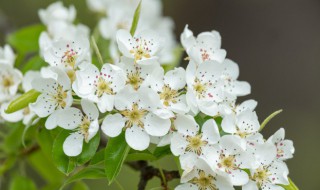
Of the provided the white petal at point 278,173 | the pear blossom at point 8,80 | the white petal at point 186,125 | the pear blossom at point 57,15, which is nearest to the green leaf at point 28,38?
the pear blossom at point 57,15

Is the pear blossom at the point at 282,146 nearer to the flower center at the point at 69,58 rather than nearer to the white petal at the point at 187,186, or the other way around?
the white petal at the point at 187,186

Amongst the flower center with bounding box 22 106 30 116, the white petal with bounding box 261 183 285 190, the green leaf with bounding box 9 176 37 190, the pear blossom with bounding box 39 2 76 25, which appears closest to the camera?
the white petal with bounding box 261 183 285 190

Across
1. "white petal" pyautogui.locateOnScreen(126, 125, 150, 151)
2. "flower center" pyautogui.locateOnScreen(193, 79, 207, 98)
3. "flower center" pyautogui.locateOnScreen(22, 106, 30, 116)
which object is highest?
"flower center" pyautogui.locateOnScreen(193, 79, 207, 98)

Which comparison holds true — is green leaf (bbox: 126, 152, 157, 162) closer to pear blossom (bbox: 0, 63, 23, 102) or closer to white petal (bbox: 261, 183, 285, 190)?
white petal (bbox: 261, 183, 285, 190)

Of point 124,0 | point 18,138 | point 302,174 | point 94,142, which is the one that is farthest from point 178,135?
point 302,174

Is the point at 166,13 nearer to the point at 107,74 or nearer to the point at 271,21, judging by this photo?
the point at 271,21

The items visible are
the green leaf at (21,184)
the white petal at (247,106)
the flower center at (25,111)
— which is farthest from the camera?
the green leaf at (21,184)

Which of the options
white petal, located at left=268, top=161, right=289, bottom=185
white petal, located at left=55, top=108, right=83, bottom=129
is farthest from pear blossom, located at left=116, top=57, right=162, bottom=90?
white petal, located at left=268, top=161, right=289, bottom=185
